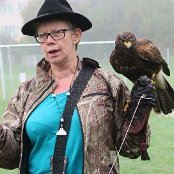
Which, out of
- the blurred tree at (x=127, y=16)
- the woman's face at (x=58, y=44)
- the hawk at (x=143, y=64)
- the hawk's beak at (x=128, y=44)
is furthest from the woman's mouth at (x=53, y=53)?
the blurred tree at (x=127, y=16)

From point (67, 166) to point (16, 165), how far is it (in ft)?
1.08

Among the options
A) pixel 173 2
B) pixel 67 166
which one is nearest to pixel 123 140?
pixel 67 166

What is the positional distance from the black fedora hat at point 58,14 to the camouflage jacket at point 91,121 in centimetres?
19

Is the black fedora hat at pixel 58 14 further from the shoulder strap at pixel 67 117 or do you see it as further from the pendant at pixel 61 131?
the pendant at pixel 61 131

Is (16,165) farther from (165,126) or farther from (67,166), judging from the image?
(165,126)

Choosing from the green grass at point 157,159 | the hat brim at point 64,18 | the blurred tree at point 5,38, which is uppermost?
the hat brim at point 64,18

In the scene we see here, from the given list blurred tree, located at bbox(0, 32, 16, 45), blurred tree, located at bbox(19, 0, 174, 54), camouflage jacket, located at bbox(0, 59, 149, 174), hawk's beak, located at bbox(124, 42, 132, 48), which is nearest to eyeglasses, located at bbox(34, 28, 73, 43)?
camouflage jacket, located at bbox(0, 59, 149, 174)

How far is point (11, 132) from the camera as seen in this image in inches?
74.1

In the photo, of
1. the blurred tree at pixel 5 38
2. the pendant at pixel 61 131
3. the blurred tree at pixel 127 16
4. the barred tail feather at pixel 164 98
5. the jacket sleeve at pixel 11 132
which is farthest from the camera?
the blurred tree at pixel 5 38

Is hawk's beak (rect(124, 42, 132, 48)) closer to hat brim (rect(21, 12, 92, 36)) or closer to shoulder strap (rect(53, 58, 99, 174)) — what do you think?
hat brim (rect(21, 12, 92, 36))

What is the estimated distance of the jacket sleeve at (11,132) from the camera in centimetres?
187

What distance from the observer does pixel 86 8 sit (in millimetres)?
19406

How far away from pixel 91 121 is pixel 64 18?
42 cm

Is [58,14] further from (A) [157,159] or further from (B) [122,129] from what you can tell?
(A) [157,159]
